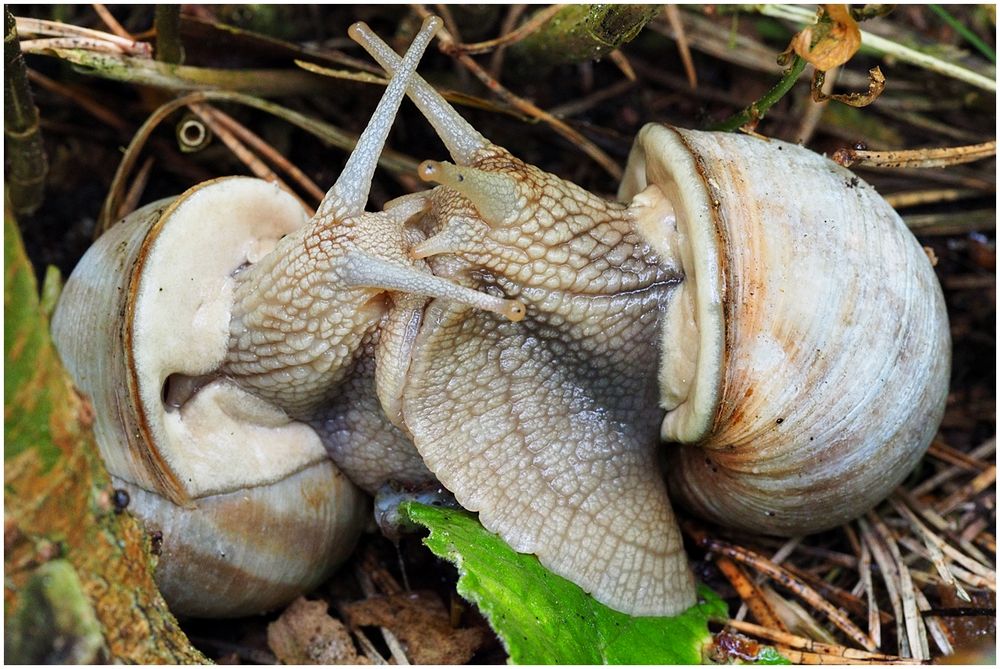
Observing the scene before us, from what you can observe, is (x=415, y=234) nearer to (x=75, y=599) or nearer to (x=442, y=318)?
(x=442, y=318)

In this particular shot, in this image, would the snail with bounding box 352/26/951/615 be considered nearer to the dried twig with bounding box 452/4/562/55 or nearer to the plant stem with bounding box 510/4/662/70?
the plant stem with bounding box 510/4/662/70

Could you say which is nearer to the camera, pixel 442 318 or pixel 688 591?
pixel 442 318

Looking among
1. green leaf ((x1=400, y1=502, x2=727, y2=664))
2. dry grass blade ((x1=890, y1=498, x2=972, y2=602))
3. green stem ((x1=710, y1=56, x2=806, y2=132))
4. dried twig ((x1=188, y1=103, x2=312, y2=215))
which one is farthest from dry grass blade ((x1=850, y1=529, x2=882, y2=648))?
dried twig ((x1=188, y1=103, x2=312, y2=215))

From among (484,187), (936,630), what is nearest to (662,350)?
(484,187)

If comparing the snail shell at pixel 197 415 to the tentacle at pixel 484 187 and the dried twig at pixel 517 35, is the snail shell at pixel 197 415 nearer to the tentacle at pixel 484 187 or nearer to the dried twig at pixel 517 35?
the tentacle at pixel 484 187

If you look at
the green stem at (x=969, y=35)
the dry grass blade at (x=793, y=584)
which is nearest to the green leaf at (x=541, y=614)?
the dry grass blade at (x=793, y=584)

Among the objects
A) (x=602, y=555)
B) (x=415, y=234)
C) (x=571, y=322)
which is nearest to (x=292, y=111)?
(x=415, y=234)
